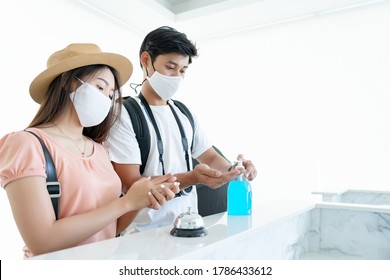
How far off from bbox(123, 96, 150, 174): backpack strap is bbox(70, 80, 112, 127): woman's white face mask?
23cm

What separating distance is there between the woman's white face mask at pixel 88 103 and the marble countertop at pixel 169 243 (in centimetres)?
47

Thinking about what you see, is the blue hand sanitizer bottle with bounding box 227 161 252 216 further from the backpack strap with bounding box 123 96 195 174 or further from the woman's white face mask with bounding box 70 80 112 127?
the woman's white face mask with bounding box 70 80 112 127

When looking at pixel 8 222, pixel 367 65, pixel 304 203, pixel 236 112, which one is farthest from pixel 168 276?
pixel 236 112

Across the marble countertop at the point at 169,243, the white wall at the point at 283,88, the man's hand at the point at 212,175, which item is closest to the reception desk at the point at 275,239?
the marble countertop at the point at 169,243

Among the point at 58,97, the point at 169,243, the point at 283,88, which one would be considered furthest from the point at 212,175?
the point at 283,88

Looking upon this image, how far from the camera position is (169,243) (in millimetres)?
969

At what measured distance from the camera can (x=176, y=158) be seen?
63.4 inches


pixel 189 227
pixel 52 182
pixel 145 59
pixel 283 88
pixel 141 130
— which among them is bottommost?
pixel 189 227

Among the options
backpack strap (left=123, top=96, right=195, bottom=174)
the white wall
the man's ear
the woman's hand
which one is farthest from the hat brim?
the white wall

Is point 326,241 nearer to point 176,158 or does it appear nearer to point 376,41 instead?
point 176,158

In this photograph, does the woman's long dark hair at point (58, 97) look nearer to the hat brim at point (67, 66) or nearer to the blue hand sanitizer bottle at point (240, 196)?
the hat brim at point (67, 66)

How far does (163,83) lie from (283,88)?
9.31 ft

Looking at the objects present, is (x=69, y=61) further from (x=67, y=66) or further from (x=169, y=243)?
Result: (x=169, y=243)

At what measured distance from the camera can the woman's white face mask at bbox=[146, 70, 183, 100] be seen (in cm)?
163
